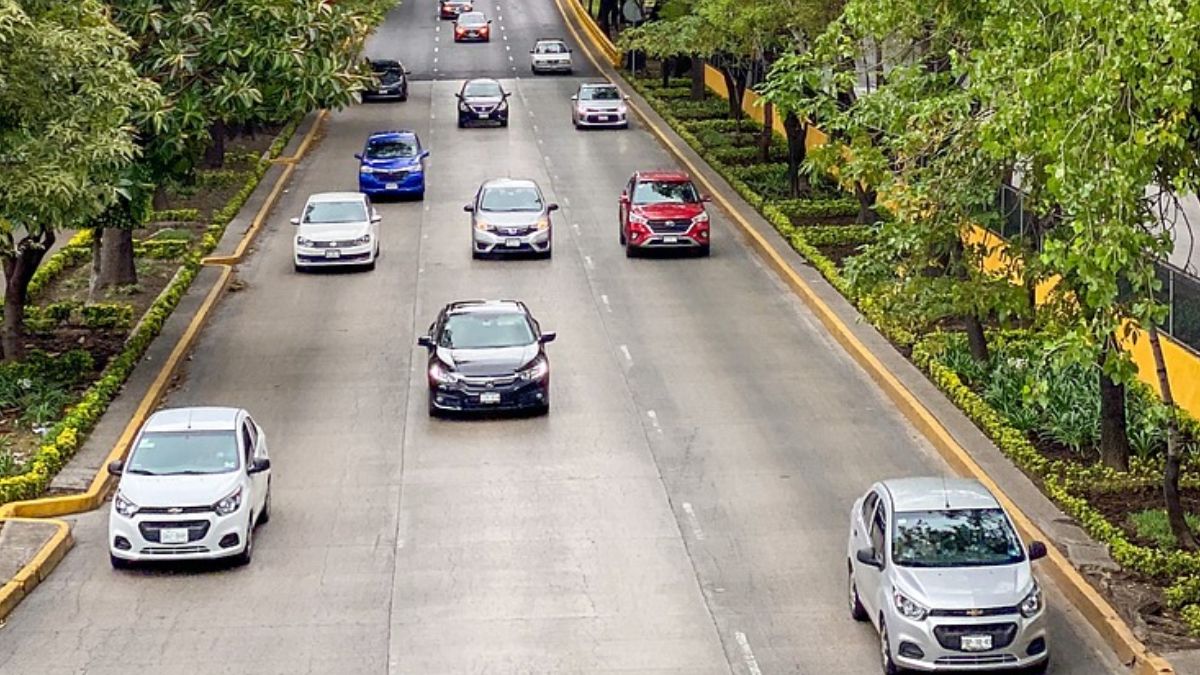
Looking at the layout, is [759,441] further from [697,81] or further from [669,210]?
[697,81]

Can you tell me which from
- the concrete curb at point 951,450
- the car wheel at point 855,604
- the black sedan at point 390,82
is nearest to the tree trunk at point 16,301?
the concrete curb at point 951,450

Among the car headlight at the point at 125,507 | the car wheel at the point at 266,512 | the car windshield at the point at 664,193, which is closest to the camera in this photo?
the car headlight at the point at 125,507

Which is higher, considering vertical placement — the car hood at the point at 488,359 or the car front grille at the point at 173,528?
the car front grille at the point at 173,528

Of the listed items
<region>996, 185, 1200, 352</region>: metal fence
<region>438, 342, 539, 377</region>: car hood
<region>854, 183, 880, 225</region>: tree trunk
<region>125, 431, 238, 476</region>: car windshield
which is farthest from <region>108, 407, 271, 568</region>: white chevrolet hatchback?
<region>854, 183, 880, 225</region>: tree trunk

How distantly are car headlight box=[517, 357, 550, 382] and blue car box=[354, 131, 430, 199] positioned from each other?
21344mm

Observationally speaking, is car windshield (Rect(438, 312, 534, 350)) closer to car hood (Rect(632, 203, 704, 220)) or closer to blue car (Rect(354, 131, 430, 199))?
car hood (Rect(632, 203, 704, 220))

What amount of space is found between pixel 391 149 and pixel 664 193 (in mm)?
10595

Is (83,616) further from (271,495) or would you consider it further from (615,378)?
(615,378)

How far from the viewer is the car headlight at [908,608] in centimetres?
1869

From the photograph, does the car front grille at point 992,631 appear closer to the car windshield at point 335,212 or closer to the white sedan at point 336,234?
the white sedan at point 336,234

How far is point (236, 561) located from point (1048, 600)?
9.15 m

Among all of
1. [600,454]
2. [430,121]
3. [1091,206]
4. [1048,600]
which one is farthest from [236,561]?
[430,121]

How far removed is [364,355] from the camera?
3384 centimetres

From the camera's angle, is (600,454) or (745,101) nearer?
(600,454)
